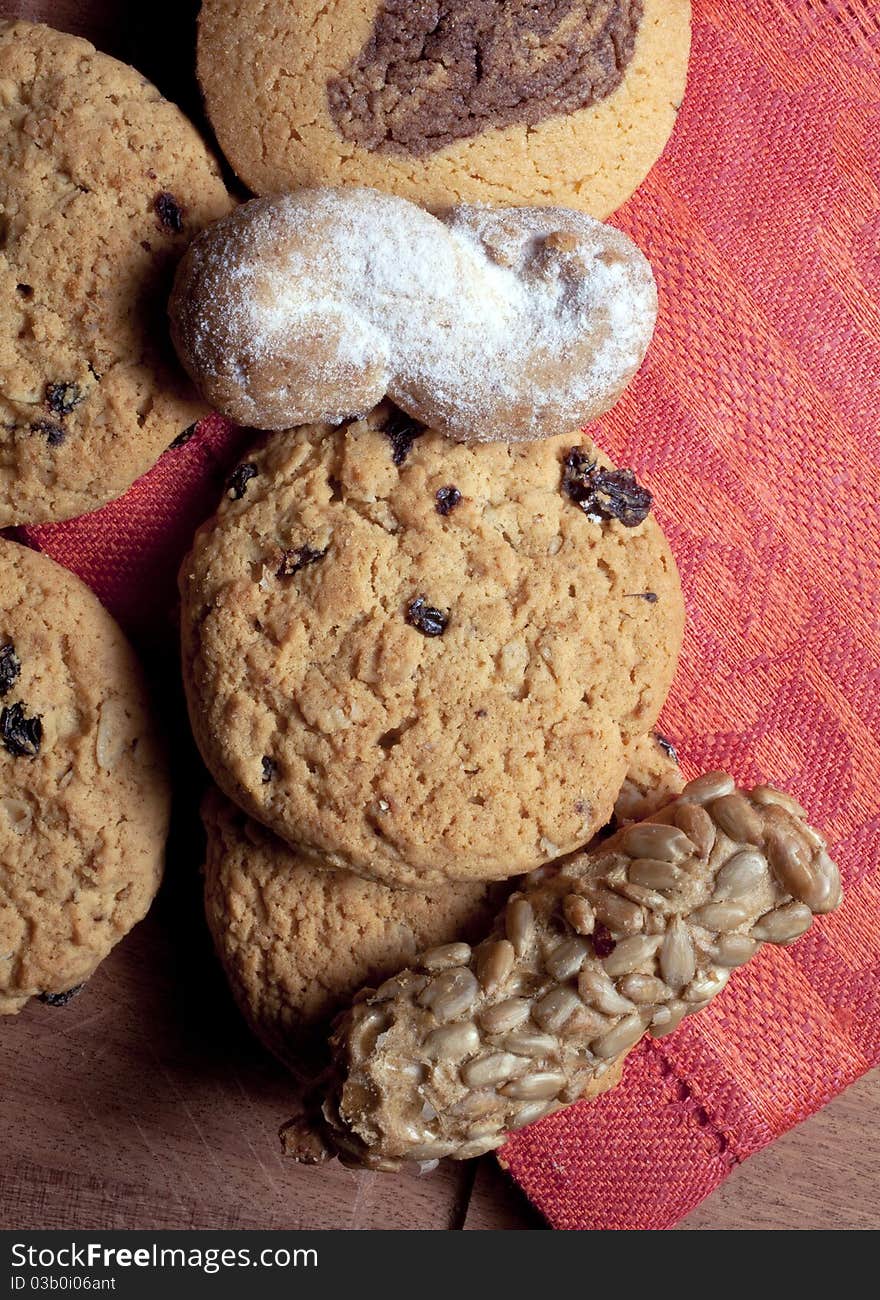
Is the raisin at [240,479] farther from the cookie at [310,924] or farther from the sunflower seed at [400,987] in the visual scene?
the sunflower seed at [400,987]

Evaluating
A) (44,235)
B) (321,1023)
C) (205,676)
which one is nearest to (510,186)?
(44,235)

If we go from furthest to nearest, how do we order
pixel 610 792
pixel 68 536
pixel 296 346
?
1. pixel 68 536
2. pixel 610 792
3. pixel 296 346

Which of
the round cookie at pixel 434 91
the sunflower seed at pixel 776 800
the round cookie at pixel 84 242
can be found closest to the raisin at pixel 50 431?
the round cookie at pixel 84 242

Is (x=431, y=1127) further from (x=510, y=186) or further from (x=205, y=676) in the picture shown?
(x=510, y=186)

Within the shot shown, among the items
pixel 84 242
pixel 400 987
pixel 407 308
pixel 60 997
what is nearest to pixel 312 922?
pixel 400 987

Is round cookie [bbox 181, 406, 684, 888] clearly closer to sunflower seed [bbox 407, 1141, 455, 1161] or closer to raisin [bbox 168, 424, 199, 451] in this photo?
raisin [bbox 168, 424, 199, 451]

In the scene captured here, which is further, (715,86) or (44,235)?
(715,86)

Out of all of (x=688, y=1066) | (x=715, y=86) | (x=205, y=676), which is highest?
(x=715, y=86)
